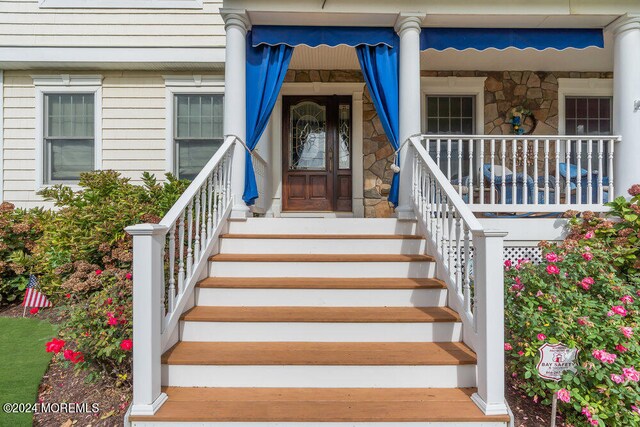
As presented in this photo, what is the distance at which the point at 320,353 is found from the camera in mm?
2447

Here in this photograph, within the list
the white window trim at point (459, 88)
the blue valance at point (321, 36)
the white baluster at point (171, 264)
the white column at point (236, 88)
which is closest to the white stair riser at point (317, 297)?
the white baluster at point (171, 264)

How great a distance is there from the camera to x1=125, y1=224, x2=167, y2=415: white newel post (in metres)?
2.07

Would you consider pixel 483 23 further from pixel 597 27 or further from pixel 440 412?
pixel 440 412

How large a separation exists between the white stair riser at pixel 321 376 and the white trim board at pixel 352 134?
330cm

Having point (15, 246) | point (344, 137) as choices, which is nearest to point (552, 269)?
point (344, 137)

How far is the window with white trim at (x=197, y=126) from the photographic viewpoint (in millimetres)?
5402

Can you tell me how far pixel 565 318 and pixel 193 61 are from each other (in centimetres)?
503

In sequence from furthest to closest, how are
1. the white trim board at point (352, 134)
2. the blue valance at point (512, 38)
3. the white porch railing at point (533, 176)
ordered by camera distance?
1. the white trim board at point (352, 134)
2. the blue valance at point (512, 38)
3. the white porch railing at point (533, 176)

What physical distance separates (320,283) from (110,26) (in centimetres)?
478

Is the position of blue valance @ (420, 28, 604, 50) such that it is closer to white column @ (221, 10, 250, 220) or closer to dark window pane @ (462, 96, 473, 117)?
dark window pane @ (462, 96, 473, 117)

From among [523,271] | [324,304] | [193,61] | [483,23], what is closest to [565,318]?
[523,271]

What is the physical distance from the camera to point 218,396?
223 centimetres

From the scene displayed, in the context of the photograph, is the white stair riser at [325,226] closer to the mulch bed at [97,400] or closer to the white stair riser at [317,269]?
the white stair riser at [317,269]

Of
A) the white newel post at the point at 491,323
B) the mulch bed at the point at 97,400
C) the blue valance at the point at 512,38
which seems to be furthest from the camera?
the blue valance at the point at 512,38
